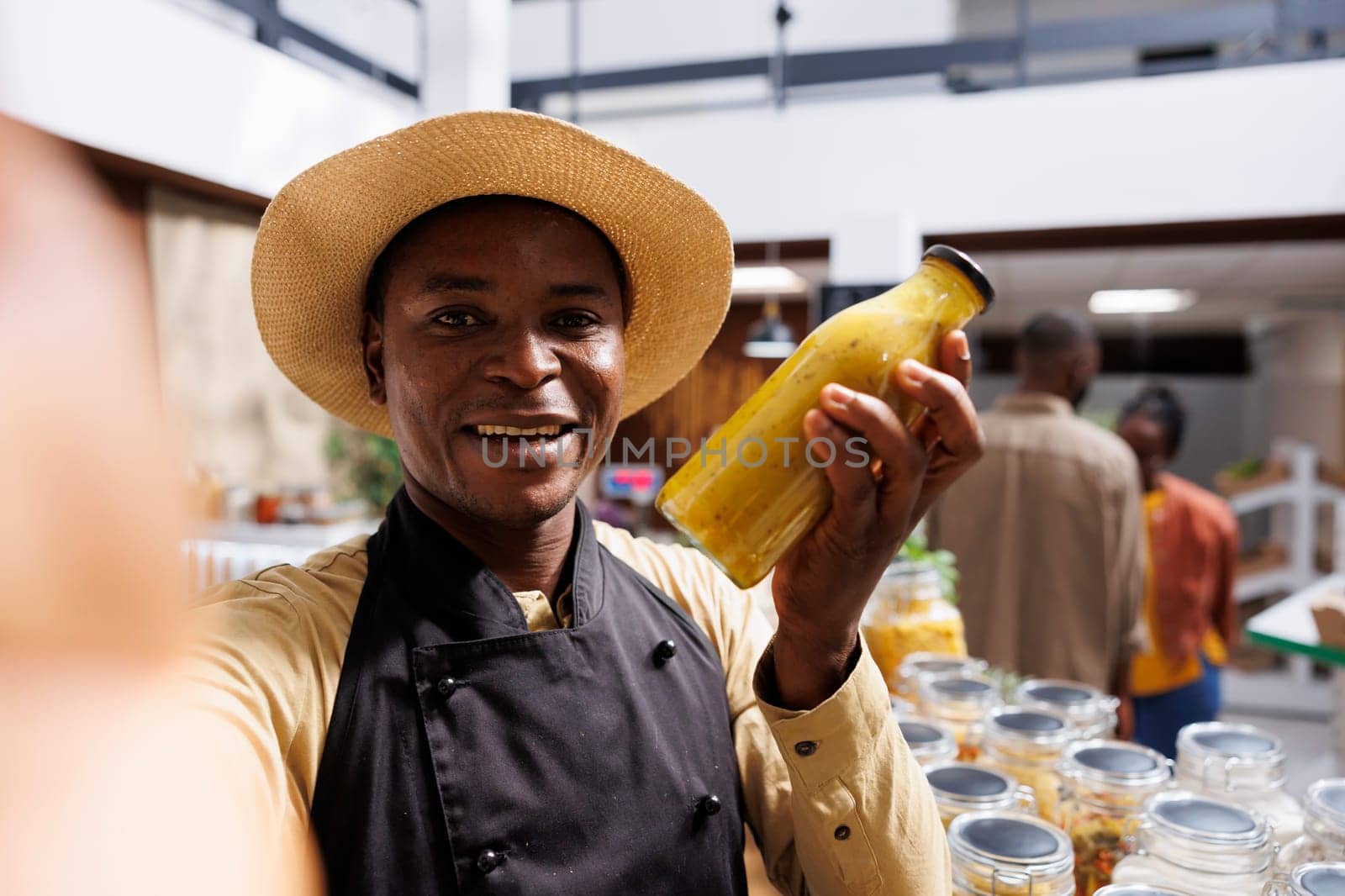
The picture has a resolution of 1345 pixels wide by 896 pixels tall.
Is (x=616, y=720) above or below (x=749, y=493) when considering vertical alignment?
below

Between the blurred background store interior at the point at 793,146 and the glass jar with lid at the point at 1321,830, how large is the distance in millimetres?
2993

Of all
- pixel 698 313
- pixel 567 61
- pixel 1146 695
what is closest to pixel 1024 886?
pixel 698 313

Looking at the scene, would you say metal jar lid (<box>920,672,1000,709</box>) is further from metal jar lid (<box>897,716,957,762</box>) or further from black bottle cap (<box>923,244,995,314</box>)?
black bottle cap (<box>923,244,995,314</box>)

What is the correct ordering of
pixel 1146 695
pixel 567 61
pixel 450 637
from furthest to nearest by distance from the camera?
pixel 567 61 < pixel 1146 695 < pixel 450 637

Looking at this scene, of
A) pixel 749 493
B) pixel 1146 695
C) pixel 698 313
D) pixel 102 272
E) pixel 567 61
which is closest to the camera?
pixel 102 272

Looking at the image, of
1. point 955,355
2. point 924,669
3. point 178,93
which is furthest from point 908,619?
point 178,93

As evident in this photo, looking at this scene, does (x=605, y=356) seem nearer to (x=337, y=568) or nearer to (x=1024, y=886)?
(x=337, y=568)

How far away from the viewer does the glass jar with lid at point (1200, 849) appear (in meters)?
0.98

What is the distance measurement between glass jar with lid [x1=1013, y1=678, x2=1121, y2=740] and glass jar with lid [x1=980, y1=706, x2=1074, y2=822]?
4.4 inches

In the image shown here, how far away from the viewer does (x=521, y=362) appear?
33.1 inches

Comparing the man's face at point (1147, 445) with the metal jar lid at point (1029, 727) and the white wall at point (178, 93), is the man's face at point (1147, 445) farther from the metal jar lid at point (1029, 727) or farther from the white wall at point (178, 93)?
the white wall at point (178, 93)

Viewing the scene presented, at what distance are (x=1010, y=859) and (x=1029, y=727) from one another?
41 cm

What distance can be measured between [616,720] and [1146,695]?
2.84 meters

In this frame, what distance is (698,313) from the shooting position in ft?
4.01
